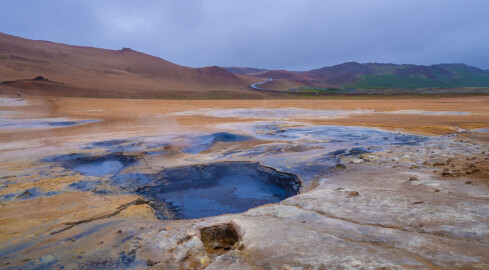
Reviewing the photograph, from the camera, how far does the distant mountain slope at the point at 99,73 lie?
93.7ft

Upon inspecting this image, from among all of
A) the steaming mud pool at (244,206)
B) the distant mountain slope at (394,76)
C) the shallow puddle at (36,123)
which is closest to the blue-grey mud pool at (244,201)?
the steaming mud pool at (244,206)

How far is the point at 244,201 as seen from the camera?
17.0 feet

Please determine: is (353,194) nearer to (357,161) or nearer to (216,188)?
(357,161)

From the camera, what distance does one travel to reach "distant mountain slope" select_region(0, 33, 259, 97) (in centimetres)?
2856

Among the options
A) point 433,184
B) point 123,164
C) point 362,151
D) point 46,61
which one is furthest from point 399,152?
point 46,61

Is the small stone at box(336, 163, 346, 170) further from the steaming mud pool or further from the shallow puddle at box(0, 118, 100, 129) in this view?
the shallow puddle at box(0, 118, 100, 129)

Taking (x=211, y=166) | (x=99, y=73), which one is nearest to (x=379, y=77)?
(x=99, y=73)

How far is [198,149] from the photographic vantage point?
805cm

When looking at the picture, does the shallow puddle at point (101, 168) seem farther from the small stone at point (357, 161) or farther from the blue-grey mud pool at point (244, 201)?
the small stone at point (357, 161)

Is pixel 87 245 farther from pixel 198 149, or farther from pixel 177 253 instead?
pixel 198 149

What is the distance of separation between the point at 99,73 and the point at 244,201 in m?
39.1

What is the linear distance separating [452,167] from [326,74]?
237ft

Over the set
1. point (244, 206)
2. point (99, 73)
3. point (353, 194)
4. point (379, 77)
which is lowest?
point (244, 206)

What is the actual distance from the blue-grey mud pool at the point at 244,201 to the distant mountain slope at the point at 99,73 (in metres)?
22.4
